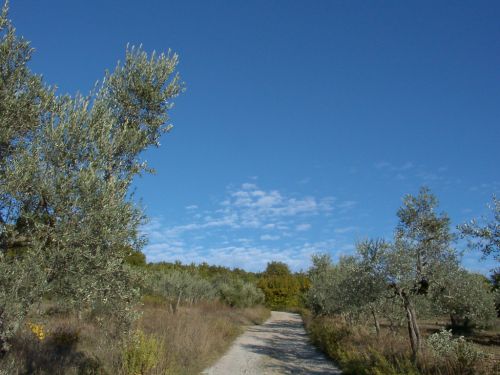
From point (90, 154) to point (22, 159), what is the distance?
129cm

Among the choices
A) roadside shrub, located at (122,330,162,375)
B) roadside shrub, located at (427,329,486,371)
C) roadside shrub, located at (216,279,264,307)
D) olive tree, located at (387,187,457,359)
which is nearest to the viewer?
roadside shrub, located at (427,329,486,371)

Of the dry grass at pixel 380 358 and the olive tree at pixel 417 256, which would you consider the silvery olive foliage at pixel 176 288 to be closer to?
the dry grass at pixel 380 358

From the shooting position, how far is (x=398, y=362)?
13.0 m

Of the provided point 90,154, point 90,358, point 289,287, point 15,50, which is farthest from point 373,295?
point 289,287

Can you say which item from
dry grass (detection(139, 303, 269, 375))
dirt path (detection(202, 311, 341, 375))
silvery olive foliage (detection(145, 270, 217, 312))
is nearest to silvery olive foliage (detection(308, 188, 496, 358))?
dirt path (detection(202, 311, 341, 375))

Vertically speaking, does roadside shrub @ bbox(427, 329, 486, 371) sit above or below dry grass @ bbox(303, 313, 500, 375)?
above

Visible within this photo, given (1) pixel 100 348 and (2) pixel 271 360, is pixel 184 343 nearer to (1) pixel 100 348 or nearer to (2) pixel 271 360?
(2) pixel 271 360

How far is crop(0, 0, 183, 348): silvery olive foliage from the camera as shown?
7.25 m

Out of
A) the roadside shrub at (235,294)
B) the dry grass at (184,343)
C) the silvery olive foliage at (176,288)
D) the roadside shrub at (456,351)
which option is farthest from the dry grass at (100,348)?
the roadside shrub at (235,294)

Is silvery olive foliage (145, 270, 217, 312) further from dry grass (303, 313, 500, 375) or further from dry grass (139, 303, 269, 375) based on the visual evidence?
dry grass (303, 313, 500, 375)

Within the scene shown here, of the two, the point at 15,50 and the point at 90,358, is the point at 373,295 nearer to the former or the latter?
the point at 90,358

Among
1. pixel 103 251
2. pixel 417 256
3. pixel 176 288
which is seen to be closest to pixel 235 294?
pixel 176 288

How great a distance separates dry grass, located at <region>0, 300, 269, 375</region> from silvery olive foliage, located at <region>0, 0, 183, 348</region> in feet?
3.26

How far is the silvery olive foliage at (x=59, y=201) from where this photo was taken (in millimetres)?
7254
